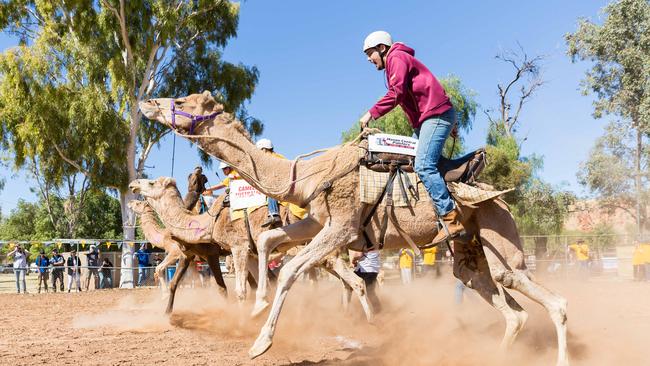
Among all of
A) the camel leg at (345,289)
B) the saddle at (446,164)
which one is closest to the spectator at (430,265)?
the camel leg at (345,289)

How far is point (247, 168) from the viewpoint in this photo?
6.12 metres

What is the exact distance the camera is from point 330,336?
8906 millimetres

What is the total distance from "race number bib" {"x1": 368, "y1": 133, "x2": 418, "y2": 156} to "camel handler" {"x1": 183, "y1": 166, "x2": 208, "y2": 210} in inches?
259

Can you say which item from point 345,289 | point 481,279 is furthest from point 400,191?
point 345,289

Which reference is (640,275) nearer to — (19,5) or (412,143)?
(412,143)

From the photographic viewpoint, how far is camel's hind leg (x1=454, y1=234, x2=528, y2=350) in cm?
679

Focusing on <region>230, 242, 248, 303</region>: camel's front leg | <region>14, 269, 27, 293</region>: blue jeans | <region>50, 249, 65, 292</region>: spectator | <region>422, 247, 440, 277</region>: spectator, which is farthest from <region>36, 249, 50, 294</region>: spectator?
<region>230, 242, 248, 303</region>: camel's front leg

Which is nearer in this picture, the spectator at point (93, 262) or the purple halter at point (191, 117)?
the purple halter at point (191, 117)

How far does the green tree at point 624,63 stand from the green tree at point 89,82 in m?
21.2

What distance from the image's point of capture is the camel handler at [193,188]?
12125 mm

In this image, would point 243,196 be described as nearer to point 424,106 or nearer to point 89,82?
point 424,106

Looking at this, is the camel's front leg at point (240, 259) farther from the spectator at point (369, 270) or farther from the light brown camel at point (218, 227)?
the spectator at point (369, 270)

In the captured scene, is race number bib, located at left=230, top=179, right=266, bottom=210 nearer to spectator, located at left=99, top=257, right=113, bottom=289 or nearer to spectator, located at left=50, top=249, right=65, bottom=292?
spectator, located at left=50, top=249, right=65, bottom=292

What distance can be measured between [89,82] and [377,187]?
25.6 metres
